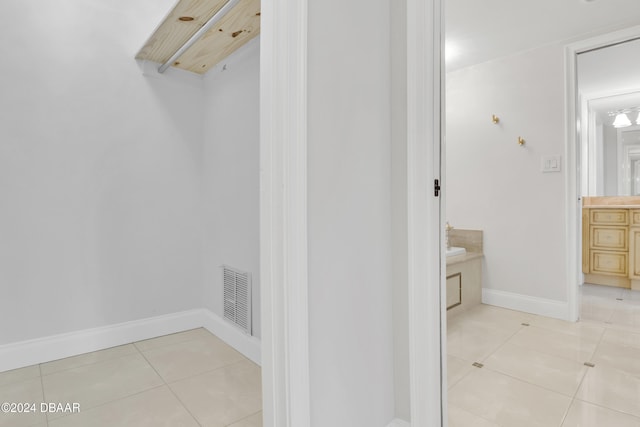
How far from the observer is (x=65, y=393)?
1.57 m

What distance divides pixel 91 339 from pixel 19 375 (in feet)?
1.13

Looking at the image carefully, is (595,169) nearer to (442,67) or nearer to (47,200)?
(442,67)

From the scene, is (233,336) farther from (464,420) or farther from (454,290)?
(454,290)

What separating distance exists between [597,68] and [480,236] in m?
1.97

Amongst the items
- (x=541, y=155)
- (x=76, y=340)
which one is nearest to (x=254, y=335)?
(x=76, y=340)

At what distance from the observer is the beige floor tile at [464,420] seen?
1363 mm

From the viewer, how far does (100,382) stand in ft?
5.47

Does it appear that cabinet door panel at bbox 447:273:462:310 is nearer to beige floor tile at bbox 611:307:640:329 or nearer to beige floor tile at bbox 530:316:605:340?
beige floor tile at bbox 530:316:605:340

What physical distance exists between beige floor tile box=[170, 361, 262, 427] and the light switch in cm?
266

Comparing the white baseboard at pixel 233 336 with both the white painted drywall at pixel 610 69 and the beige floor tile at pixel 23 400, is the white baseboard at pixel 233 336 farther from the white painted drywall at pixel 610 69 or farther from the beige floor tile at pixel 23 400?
the white painted drywall at pixel 610 69

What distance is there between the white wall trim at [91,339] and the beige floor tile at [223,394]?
0.70 m

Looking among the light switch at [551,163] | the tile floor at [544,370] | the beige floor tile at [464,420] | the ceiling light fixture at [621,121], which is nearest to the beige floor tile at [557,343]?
the tile floor at [544,370]

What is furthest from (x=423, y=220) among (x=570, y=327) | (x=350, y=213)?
(x=570, y=327)

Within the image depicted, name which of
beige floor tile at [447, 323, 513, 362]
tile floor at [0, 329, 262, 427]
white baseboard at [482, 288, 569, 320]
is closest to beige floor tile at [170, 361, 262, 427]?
tile floor at [0, 329, 262, 427]
